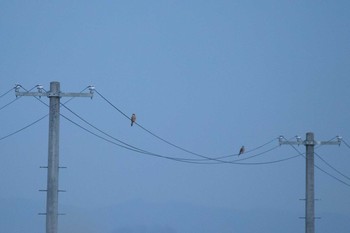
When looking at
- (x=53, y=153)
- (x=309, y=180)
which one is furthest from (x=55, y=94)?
(x=309, y=180)

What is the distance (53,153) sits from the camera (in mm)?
23328

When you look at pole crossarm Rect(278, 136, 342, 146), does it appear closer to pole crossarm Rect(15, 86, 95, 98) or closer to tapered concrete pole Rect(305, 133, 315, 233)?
tapered concrete pole Rect(305, 133, 315, 233)

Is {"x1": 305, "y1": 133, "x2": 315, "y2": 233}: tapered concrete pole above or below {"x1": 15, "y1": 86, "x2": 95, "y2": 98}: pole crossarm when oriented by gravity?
below

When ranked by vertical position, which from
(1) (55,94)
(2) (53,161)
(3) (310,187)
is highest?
(1) (55,94)

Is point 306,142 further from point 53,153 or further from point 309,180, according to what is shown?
point 53,153

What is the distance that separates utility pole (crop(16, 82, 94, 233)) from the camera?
2305cm

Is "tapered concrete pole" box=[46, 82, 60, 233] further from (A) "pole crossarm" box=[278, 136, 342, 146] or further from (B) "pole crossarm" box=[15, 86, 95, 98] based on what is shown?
(A) "pole crossarm" box=[278, 136, 342, 146]

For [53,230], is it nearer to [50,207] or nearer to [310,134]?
[50,207]

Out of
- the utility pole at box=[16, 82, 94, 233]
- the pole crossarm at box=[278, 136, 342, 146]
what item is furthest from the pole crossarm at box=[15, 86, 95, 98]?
the pole crossarm at box=[278, 136, 342, 146]

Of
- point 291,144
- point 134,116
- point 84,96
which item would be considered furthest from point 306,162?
point 84,96

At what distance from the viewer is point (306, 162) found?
33.1 m

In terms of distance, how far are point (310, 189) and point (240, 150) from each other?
3598 mm

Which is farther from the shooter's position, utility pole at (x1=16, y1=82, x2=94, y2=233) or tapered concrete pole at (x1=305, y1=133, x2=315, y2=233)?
tapered concrete pole at (x1=305, y1=133, x2=315, y2=233)

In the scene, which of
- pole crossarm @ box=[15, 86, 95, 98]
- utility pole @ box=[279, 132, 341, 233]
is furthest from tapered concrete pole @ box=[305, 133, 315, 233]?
pole crossarm @ box=[15, 86, 95, 98]
